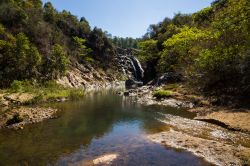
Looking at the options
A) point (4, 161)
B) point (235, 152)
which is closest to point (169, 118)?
point (235, 152)

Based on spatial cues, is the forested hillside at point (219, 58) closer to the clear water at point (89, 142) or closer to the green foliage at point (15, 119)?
the clear water at point (89, 142)

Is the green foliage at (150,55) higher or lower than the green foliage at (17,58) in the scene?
higher

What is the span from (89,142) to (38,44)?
5475 cm

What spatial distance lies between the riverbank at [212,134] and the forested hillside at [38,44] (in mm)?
34244

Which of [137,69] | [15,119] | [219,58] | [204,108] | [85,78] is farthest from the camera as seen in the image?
[137,69]

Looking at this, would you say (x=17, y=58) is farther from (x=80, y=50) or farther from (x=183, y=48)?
(x=80, y=50)

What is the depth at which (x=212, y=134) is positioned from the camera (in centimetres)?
2381

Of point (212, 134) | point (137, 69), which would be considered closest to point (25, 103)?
point (212, 134)

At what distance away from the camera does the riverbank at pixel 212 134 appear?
18.1 m

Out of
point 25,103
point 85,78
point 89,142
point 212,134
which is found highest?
point 85,78

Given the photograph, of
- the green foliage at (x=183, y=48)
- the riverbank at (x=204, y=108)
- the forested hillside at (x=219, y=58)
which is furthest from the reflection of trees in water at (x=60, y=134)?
the green foliage at (x=183, y=48)

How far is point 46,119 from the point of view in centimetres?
3028

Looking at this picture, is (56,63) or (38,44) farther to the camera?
(38,44)

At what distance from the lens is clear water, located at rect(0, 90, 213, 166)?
18.0 meters
